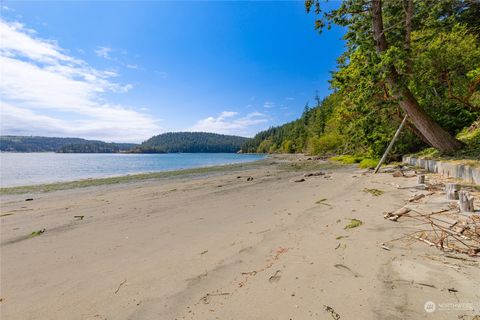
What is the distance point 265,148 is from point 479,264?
148 meters

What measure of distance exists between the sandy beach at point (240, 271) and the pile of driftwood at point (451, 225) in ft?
0.90

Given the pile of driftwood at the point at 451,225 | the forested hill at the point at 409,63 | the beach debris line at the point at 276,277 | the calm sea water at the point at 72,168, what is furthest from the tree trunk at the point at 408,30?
the calm sea water at the point at 72,168

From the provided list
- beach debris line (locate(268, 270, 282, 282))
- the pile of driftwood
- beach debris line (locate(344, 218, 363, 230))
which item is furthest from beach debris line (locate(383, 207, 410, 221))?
beach debris line (locate(268, 270, 282, 282))

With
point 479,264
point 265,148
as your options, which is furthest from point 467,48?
point 265,148

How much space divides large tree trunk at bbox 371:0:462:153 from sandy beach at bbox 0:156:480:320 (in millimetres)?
6512

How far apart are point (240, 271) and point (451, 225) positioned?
422 centimetres

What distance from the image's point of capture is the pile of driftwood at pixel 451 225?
12.3ft

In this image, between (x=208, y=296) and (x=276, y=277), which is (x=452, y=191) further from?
(x=208, y=296)

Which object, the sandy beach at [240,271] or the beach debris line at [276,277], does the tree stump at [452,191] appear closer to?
the sandy beach at [240,271]

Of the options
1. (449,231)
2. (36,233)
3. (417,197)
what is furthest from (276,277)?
(36,233)

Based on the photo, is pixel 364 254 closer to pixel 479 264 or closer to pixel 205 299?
pixel 479 264

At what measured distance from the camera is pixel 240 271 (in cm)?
365

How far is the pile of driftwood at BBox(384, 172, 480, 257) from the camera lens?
12.3 ft

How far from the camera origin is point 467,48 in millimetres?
12391
